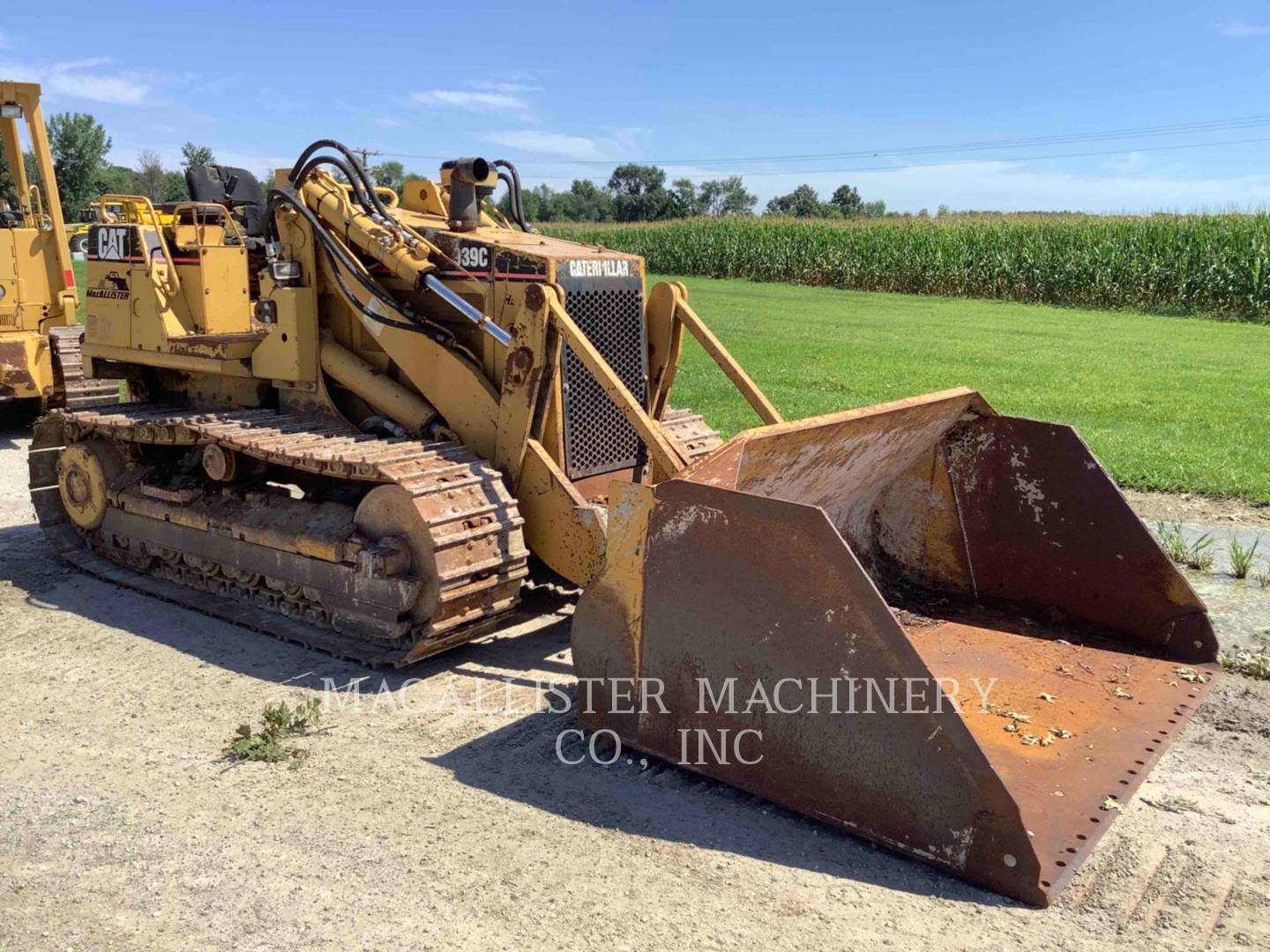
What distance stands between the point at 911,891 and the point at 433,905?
1.52 meters

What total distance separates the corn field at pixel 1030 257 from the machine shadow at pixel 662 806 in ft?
80.1

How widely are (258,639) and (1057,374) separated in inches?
474

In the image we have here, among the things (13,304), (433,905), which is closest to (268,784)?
(433,905)

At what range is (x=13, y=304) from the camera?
11.2 m

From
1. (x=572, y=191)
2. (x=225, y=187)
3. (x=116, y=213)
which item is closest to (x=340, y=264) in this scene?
(x=225, y=187)

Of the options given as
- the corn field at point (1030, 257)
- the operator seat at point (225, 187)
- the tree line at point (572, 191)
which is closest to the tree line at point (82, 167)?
the tree line at point (572, 191)

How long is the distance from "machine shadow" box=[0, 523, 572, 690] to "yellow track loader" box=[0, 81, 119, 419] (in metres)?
4.46

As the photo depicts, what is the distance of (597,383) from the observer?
5.78 meters

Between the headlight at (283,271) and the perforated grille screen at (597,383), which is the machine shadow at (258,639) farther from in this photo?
the headlight at (283,271)

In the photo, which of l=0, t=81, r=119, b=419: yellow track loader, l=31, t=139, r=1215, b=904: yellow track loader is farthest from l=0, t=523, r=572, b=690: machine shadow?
l=0, t=81, r=119, b=419: yellow track loader

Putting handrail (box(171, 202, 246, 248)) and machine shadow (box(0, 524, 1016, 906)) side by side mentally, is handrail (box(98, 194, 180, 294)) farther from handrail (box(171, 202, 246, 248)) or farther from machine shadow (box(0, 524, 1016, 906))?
machine shadow (box(0, 524, 1016, 906))

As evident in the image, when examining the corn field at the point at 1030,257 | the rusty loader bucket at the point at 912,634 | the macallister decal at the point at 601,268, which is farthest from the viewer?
the corn field at the point at 1030,257

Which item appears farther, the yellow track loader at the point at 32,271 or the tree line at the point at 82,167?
the tree line at the point at 82,167

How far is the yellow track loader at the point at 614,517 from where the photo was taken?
12.6 feet
